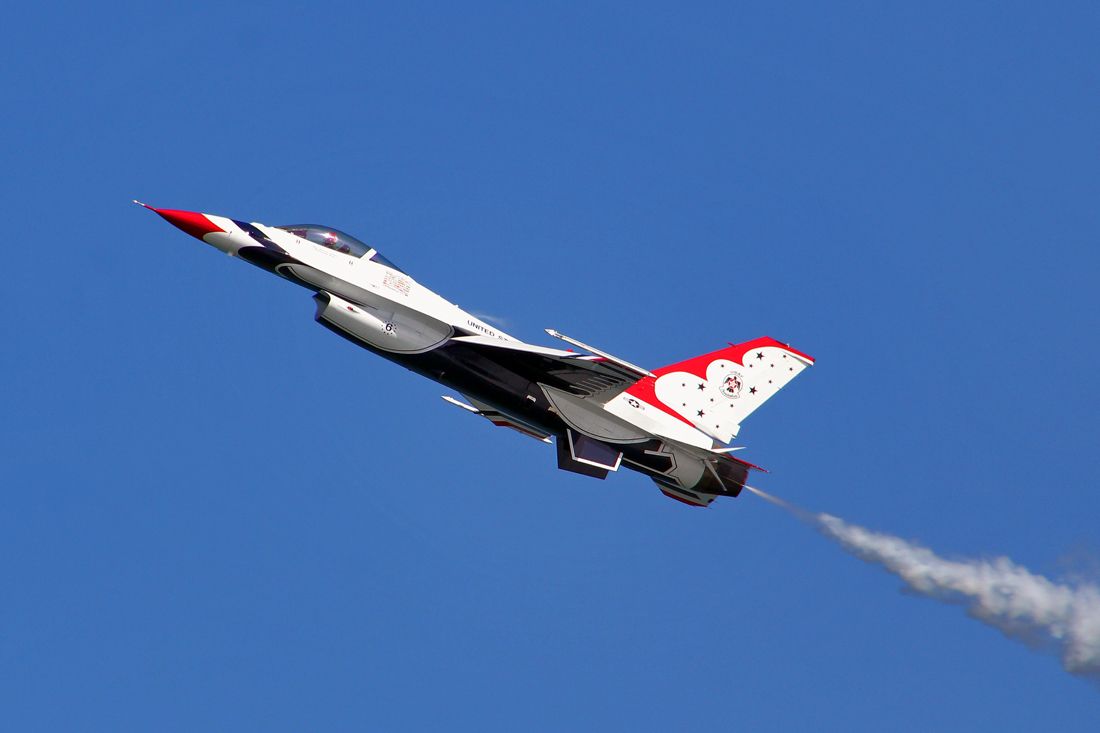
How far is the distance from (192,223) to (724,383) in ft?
34.5

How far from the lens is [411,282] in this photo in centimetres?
2798

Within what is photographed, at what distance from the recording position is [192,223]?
89.2ft

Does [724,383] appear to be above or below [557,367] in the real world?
above

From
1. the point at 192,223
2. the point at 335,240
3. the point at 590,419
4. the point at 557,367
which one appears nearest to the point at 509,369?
the point at 557,367

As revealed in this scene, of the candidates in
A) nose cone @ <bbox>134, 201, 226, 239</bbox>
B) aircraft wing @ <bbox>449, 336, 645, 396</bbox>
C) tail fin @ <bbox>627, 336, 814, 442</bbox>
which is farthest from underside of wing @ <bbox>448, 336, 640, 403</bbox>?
nose cone @ <bbox>134, 201, 226, 239</bbox>

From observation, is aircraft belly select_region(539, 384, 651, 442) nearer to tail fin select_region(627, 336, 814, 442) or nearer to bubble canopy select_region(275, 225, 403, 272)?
tail fin select_region(627, 336, 814, 442)

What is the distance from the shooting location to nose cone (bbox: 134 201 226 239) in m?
27.1

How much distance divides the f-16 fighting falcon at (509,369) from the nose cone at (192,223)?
0.02 meters

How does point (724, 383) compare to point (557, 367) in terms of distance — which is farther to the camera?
point (724, 383)

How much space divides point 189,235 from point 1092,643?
62.4ft

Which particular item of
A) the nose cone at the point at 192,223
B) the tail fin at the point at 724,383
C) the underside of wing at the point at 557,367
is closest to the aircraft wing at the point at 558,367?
the underside of wing at the point at 557,367

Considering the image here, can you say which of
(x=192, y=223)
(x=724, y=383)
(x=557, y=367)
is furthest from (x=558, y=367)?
(x=192, y=223)

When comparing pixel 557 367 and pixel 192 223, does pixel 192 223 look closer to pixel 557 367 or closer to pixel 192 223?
pixel 192 223

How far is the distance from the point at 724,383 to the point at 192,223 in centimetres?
1053
